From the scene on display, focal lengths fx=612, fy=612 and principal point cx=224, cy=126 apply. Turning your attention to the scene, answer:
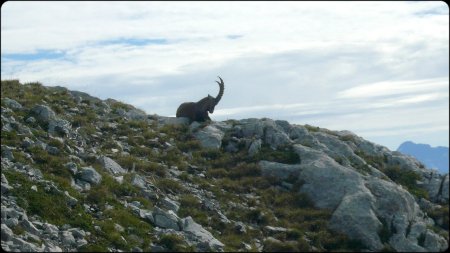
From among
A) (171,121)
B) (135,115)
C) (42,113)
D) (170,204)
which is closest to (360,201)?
(170,204)

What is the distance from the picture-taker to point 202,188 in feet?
73.5

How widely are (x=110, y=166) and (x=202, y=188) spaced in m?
3.44

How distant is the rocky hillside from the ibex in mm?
3293

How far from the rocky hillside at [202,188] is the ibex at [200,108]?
10.8ft

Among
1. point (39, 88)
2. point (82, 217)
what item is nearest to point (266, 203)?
point (82, 217)

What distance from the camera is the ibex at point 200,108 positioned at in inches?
1270

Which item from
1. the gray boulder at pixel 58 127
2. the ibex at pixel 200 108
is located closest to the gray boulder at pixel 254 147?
the ibex at pixel 200 108

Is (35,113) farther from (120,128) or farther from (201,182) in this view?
(201,182)

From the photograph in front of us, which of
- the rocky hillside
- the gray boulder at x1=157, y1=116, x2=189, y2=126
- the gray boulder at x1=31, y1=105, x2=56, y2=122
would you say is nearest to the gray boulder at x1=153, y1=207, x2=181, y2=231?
the rocky hillside

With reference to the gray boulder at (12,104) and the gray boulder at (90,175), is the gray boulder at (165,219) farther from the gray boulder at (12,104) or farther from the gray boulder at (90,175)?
the gray boulder at (12,104)

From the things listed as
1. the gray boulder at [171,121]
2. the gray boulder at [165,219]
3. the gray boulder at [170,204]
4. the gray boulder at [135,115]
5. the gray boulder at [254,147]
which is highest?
the gray boulder at [135,115]

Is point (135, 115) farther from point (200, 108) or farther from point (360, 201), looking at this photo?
point (360, 201)

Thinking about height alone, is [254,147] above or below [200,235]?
above

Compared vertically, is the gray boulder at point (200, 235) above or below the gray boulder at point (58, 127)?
below
